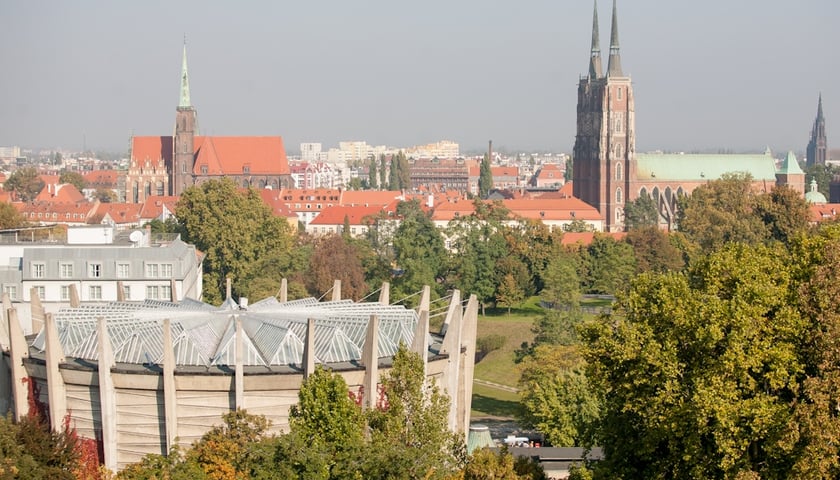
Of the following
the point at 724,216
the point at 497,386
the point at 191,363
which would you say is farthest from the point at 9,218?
the point at 191,363

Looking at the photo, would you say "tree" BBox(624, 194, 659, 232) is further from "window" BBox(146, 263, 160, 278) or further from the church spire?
"window" BBox(146, 263, 160, 278)

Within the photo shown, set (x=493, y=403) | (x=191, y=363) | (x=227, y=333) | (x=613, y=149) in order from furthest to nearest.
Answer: (x=613, y=149) < (x=493, y=403) < (x=227, y=333) < (x=191, y=363)

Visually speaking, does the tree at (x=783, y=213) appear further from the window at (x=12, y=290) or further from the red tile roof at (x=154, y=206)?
the red tile roof at (x=154, y=206)

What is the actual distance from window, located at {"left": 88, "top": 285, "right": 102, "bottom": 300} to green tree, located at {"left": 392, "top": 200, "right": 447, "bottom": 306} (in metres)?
30.1

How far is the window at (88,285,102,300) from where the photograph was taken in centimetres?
7519

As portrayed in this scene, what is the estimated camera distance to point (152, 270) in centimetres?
7719

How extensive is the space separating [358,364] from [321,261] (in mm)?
56846

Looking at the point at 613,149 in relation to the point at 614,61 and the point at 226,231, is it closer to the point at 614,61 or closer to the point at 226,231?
the point at 614,61

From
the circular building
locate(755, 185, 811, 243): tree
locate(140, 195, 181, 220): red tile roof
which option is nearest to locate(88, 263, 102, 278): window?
the circular building

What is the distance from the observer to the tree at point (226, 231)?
10950cm

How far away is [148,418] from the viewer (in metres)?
48.9

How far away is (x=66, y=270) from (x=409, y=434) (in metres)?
36.9

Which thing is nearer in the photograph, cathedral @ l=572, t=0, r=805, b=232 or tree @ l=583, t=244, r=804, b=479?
tree @ l=583, t=244, r=804, b=479

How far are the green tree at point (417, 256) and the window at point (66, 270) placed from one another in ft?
103
